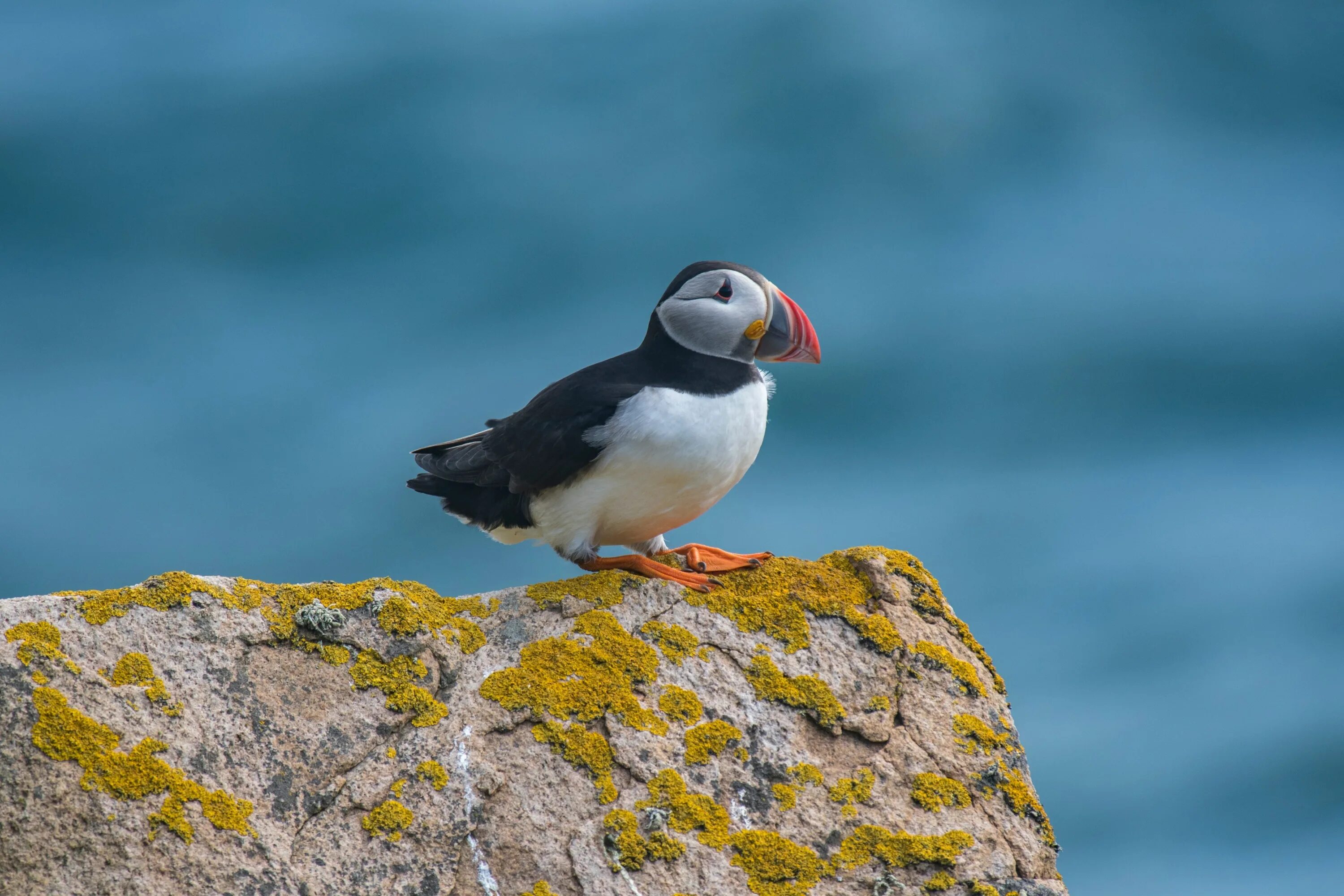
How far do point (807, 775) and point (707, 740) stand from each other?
0.41m

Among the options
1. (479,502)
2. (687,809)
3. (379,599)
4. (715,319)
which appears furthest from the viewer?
(479,502)

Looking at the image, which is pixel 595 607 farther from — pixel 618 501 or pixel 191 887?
pixel 191 887

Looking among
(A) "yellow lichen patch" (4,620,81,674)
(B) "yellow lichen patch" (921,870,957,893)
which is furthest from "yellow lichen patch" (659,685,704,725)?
(A) "yellow lichen patch" (4,620,81,674)

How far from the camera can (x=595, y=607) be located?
526 centimetres

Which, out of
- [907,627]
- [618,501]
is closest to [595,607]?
[618,501]

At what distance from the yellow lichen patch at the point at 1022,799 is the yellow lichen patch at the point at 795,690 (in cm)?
69

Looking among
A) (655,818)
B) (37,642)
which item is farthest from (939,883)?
(37,642)

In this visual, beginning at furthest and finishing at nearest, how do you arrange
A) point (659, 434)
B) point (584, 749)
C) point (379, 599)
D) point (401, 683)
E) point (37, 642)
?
point (659, 434)
point (379, 599)
point (401, 683)
point (584, 749)
point (37, 642)

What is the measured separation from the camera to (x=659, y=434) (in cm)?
555

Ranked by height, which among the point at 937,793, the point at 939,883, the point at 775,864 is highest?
the point at 937,793

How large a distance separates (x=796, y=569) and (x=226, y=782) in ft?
8.61

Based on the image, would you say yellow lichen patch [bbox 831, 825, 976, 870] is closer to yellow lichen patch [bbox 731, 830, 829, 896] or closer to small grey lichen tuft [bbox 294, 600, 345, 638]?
yellow lichen patch [bbox 731, 830, 829, 896]

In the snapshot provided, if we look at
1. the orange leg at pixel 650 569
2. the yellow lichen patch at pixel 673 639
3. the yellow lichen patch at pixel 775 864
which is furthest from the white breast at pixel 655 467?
the yellow lichen patch at pixel 775 864

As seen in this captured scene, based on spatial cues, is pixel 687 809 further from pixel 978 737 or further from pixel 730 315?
pixel 730 315
